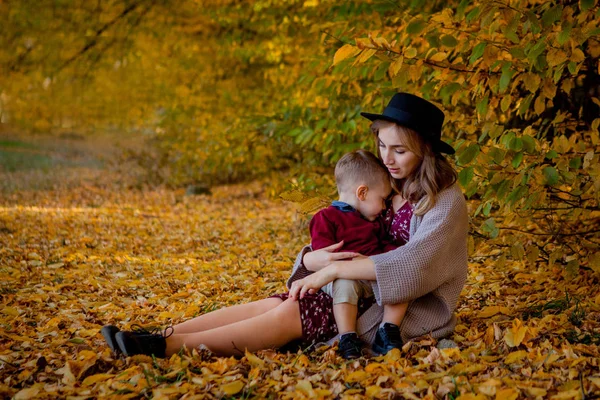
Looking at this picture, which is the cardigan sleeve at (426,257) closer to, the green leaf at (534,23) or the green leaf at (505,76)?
the green leaf at (505,76)

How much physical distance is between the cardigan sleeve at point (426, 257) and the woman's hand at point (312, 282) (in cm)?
21

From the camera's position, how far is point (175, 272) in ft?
16.7

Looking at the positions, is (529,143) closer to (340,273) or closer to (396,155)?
(396,155)

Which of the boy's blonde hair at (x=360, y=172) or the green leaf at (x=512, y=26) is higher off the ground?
the green leaf at (x=512, y=26)

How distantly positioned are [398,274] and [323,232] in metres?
0.46

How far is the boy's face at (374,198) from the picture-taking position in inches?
120

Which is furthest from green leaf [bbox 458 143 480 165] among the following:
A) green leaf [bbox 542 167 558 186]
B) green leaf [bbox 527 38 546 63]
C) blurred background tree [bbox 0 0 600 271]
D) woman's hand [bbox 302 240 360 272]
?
woman's hand [bbox 302 240 360 272]

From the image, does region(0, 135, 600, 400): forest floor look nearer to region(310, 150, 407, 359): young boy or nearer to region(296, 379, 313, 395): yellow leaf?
region(296, 379, 313, 395): yellow leaf

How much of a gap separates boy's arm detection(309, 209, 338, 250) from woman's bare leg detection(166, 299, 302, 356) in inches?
12.4

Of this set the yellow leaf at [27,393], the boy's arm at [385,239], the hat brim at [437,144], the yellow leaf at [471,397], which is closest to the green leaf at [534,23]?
the hat brim at [437,144]

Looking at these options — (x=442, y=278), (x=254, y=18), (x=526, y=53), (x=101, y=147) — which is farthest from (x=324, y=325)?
(x=101, y=147)

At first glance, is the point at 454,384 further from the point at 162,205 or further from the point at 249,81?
the point at 249,81

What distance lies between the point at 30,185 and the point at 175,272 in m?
7.65

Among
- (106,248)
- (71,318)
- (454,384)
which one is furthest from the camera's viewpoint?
(106,248)
